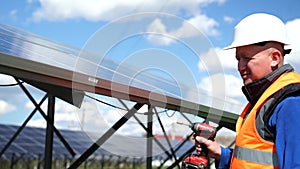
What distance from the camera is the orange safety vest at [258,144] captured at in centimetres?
205

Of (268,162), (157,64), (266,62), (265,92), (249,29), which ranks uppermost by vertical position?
(157,64)

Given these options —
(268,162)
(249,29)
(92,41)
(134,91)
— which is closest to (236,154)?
(268,162)

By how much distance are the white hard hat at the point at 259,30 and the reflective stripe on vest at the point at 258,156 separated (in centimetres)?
50

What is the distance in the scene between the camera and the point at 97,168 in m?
24.6

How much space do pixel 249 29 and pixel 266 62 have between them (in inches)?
7.7

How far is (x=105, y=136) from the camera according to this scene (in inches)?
199

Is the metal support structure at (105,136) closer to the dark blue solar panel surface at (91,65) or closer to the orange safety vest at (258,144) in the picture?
the dark blue solar panel surface at (91,65)

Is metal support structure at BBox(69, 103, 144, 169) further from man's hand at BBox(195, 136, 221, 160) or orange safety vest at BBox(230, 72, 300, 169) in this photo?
orange safety vest at BBox(230, 72, 300, 169)

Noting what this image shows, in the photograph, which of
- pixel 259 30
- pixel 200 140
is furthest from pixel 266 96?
pixel 200 140

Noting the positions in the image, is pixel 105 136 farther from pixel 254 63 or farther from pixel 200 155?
pixel 254 63

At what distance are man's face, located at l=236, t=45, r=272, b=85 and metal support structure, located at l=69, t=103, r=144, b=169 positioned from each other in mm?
2938

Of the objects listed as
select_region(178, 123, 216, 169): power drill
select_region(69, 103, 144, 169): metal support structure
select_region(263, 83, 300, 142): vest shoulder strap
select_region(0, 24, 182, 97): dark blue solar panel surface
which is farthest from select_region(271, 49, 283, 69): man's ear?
select_region(69, 103, 144, 169): metal support structure

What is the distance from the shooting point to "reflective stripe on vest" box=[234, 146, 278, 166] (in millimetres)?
2041

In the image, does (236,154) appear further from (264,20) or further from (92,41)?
(92,41)
